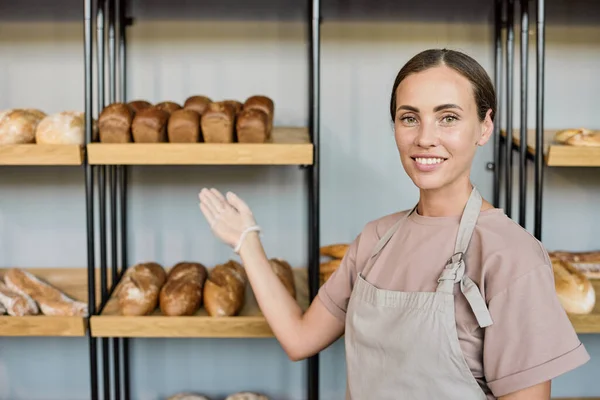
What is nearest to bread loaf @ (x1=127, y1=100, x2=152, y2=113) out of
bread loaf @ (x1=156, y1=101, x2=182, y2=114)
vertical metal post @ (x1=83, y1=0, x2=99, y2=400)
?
bread loaf @ (x1=156, y1=101, x2=182, y2=114)

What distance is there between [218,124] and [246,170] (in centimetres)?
55

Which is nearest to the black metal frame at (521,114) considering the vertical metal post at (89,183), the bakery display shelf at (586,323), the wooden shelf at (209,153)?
the bakery display shelf at (586,323)

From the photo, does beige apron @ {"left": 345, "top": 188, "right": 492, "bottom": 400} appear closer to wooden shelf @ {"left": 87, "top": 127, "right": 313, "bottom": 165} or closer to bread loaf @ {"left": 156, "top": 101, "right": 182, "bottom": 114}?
wooden shelf @ {"left": 87, "top": 127, "right": 313, "bottom": 165}

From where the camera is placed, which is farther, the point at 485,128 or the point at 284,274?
the point at 284,274

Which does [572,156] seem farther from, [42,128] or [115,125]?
[42,128]

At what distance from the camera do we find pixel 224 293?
209 centimetres

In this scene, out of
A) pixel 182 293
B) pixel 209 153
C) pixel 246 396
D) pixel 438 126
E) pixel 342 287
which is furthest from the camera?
pixel 246 396

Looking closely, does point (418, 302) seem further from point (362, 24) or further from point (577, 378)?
point (577, 378)

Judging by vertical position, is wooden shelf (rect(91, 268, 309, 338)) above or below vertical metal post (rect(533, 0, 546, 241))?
below

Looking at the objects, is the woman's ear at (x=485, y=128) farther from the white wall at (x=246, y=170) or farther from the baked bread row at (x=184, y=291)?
the white wall at (x=246, y=170)

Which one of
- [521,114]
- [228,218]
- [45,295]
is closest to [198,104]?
[228,218]

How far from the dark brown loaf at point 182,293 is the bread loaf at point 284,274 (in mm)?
235

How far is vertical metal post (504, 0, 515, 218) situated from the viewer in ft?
7.79

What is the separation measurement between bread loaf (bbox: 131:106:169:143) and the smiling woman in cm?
80
